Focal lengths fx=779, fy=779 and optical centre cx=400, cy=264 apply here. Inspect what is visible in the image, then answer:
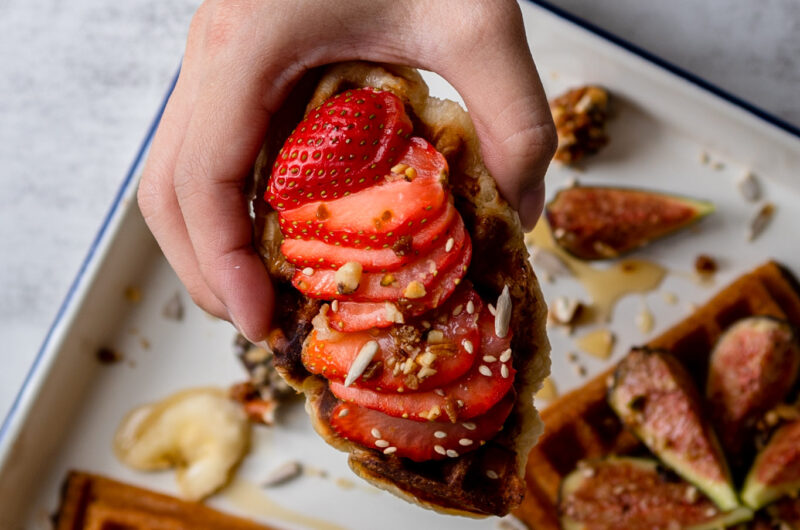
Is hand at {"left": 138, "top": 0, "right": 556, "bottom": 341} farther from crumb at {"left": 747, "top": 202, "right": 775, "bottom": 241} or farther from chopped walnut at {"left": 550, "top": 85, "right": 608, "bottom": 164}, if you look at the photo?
crumb at {"left": 747, "top": 202, "right": 775, "bottom": 241}

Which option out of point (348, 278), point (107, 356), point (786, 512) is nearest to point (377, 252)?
point (348, 278)

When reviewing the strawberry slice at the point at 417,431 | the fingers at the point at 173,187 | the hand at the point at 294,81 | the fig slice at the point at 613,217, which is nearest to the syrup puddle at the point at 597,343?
the fig slice at the point at 613,217

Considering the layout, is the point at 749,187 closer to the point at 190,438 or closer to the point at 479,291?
the point at 479,291

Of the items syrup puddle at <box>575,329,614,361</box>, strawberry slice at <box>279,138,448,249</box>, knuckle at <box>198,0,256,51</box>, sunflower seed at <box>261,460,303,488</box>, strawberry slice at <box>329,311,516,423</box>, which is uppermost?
knuckle at <box>198,0,256,51</box>

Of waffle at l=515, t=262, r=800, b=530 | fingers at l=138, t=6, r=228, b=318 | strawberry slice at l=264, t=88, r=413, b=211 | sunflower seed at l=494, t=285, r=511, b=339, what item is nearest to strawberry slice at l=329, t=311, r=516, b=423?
sunflower seed at l=494, t=285, r=511, b=339

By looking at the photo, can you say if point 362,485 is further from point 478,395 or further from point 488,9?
point 488,9

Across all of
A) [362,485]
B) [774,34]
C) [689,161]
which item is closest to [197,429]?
[362,485]
